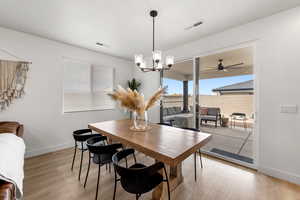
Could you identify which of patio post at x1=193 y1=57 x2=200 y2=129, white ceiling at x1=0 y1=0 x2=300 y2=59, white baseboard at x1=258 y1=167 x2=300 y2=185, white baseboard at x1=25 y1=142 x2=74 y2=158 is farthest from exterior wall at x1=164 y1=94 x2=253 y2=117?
white baseboard at x1=25 y1=142 x2=74 y2=158

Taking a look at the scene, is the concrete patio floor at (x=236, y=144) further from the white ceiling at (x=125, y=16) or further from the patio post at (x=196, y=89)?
the white ceiling at (x=125, y=16)

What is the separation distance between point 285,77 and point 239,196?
1937 mm

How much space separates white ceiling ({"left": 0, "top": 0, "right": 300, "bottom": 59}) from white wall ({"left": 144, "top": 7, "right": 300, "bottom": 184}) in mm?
234

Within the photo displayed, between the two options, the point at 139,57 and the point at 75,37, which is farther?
the point at 75,37

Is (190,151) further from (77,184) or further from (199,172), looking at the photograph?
(77,184)

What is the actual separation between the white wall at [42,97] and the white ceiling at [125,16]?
10.8 inches

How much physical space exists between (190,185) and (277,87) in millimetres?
2116

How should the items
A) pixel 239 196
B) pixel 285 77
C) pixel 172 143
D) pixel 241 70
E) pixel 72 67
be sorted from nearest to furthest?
pixel 172 143
pixel 239 196
pixel 285 77
pixel 72 67
pixel 241 70

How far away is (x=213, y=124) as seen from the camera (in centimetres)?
564

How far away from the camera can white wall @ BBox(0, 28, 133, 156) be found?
2646 millimetres

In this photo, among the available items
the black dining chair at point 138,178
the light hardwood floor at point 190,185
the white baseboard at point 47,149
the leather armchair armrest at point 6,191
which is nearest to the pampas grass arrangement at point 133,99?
the black dining chair at point 138,178

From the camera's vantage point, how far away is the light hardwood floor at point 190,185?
1689 mm

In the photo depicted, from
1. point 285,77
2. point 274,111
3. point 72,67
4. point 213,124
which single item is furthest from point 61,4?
point 213,124

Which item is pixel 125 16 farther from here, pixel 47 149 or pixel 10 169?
pixel 47 149
